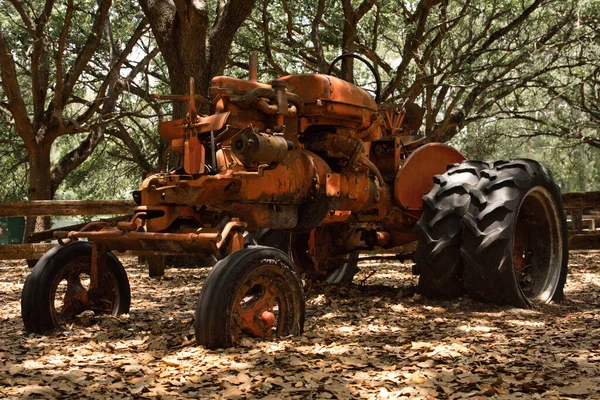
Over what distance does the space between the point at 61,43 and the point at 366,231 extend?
26.3 feet

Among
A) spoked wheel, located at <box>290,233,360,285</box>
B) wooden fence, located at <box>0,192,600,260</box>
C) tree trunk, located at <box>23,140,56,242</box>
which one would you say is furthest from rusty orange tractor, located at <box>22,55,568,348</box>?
tree trunk, located at <box>23,140,56,242</box>

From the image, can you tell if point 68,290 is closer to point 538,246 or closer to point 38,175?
point 538,246

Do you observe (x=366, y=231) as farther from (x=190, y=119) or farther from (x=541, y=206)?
(x=190, y=119)

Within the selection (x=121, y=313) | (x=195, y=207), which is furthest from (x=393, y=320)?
(x=121, y=313)

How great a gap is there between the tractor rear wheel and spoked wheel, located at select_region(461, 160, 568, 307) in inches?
4.7

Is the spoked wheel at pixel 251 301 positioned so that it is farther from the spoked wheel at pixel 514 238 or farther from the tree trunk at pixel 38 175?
the tree trunk at pixel 38 175

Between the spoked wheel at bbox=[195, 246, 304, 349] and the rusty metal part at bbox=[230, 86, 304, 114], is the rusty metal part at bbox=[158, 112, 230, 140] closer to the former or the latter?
the rusty metal part at bbox=[230, 86, 304, 114]

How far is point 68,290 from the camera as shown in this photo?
5625 millimetres

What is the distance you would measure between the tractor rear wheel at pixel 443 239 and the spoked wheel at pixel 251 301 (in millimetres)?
1762

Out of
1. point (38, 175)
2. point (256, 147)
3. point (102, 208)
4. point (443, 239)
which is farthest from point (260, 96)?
point (38, 175)

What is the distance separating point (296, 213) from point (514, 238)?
81.3 inches

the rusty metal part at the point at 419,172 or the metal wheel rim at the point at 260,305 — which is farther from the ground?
the rusty metal part at the point at 419,172

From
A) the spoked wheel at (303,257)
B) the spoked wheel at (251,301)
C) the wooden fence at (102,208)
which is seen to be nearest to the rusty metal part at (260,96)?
the spoked wheel at (251,301)

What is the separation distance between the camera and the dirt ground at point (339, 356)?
3.72m
